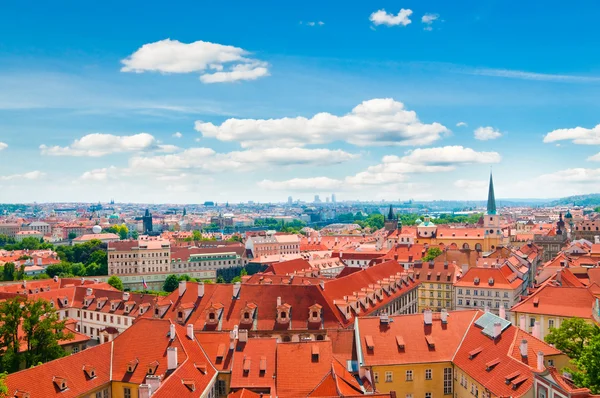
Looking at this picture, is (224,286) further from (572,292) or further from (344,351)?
(572,292)

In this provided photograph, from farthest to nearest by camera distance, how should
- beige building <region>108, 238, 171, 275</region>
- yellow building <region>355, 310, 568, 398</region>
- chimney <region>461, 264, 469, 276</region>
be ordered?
beige building <region>108, 238, 171, 275</region> → chimney <region>461, 264, 469, 276</region> → yellow building <region>355, 310, 568, 398</region>

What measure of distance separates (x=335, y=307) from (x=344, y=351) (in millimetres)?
15158

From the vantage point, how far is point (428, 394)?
49.3 metres

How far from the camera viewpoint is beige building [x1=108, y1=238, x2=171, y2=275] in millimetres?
162875

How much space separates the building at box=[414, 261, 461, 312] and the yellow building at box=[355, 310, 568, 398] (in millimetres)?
47578

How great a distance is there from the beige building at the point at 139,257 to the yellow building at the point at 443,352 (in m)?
122

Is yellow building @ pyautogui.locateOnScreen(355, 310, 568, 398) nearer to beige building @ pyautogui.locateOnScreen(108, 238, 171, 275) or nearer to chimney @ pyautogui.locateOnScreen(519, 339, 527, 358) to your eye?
chimney @ pyautogui.locateOnScreen(519, 339, 527, 358)

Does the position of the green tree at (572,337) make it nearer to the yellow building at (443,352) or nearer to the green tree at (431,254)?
the yellow building at (443,352)

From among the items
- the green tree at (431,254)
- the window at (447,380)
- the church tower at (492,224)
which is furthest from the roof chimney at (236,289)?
the church tower at (492,224)

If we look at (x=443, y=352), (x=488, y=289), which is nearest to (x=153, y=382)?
(x=443, y=352)

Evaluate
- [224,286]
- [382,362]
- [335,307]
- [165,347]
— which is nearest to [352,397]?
[382,362]

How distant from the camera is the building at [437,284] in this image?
100000 mm

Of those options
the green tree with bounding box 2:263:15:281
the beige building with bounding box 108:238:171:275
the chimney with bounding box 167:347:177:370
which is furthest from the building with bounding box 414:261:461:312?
the green tree with bounding box 2:263:15:281

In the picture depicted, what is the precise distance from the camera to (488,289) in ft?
305
